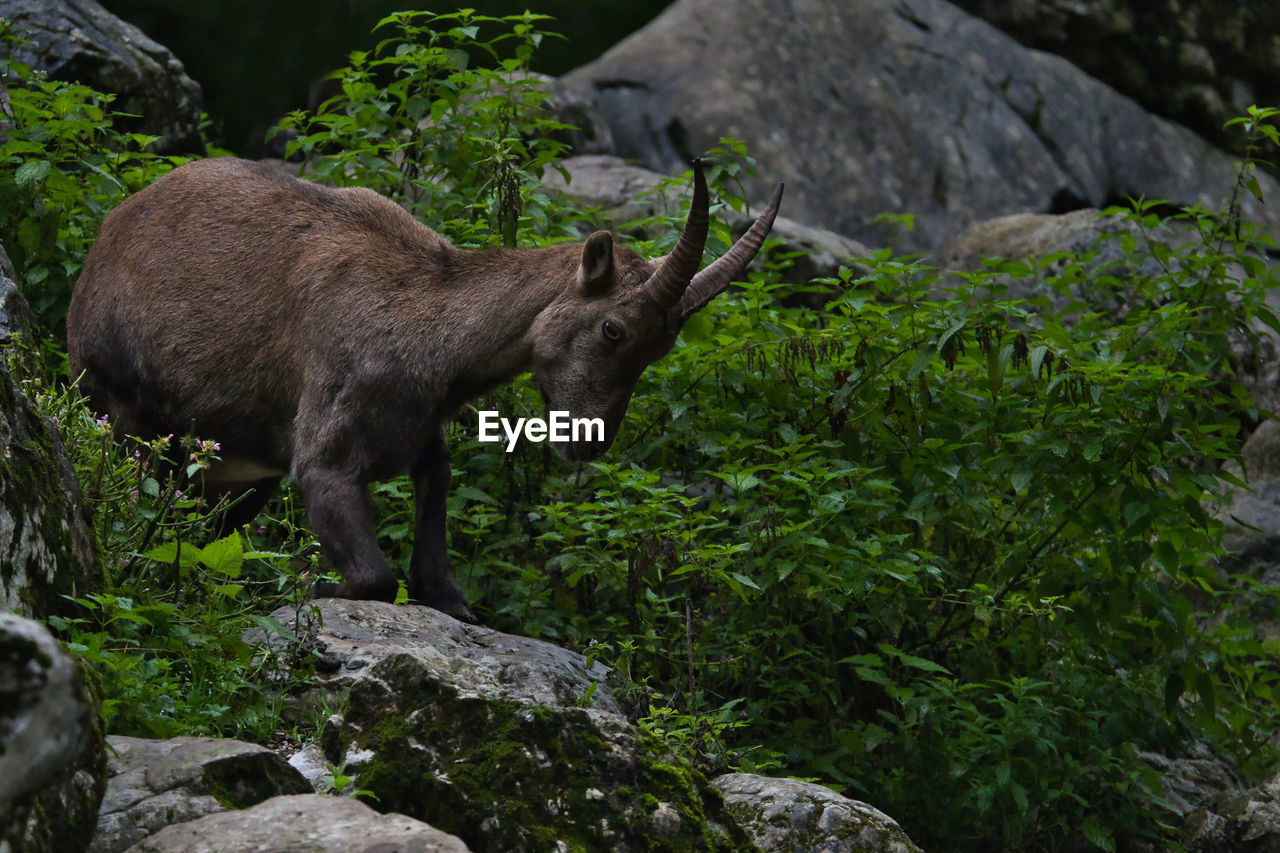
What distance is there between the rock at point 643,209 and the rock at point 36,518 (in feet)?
21.0

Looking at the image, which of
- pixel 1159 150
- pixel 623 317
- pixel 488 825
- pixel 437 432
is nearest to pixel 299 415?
pixel 437 432

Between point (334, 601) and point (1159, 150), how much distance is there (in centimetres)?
1270

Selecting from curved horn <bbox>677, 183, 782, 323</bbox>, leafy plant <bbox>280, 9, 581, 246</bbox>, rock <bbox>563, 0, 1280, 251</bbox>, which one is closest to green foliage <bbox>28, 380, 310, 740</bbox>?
curved horn <bbox>677, 183, 782, 323</bbox>

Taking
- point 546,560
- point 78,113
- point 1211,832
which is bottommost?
point 1211,832

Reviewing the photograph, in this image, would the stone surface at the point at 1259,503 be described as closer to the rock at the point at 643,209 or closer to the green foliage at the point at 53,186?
the rock at the point at 643,209

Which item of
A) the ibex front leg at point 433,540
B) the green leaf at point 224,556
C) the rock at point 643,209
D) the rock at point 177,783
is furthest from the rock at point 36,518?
the rock at point 643,209

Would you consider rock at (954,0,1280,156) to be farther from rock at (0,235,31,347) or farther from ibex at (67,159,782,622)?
rock at (0,235,31,347)

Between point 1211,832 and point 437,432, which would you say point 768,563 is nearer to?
point 437,432

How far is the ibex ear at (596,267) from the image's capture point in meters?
6.10

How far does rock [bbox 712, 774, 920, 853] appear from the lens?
4395 millimetres

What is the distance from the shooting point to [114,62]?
9547 mm

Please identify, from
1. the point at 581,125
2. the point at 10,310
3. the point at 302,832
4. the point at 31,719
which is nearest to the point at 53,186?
the point at 10,310

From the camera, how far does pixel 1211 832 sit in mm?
6859

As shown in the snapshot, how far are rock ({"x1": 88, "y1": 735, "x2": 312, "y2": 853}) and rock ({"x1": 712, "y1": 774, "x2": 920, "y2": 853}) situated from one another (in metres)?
1.49
